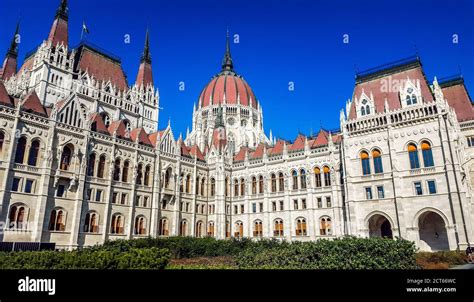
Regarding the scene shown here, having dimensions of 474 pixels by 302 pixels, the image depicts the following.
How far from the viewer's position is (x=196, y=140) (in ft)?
241

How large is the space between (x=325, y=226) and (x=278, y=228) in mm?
7242

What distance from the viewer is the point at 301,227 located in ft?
144

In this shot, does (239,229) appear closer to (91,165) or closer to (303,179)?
(303,179)

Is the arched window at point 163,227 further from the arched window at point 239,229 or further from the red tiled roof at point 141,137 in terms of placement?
the arched window at point 239,229

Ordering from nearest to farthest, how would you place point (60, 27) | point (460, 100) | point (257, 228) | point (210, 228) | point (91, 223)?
point (91, 223)
point (460, 100)
point (257, 228)
point (60, 27)
point (210, 228)

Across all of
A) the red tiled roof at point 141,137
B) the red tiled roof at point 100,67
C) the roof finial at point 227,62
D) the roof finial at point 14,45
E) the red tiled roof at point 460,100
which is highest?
the roof finial at point 227,62

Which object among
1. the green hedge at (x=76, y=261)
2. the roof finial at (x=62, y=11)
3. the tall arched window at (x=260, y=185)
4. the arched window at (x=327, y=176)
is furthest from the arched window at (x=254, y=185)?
the roof finial at (x=62, y=11)

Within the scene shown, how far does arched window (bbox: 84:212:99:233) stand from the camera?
36.1 m

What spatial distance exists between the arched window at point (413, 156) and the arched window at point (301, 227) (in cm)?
1595

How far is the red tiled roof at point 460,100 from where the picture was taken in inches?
1656

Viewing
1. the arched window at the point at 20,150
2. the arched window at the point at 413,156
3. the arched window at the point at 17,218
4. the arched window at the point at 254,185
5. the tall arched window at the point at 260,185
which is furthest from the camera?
the arched window at the point at 254,185

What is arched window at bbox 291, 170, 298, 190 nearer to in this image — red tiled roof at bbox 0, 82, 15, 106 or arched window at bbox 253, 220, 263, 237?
arched window at bbox 253, 220, 263, 237

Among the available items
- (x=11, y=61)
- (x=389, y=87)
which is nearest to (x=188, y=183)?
(x=389, y=87)
